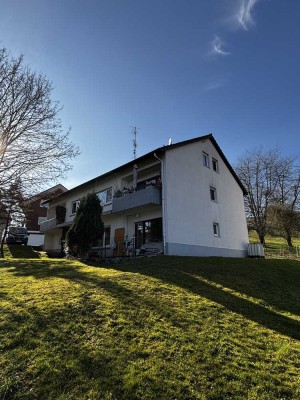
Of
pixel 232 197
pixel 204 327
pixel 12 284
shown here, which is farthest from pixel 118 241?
pixel 204 327

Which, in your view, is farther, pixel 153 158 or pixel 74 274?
pixel 153 158

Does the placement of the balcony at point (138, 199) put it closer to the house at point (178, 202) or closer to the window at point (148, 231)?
the house at point (178, 202)

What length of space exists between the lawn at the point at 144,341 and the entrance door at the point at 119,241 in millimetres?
11326

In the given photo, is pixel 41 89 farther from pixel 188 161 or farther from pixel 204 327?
pixel 204 327

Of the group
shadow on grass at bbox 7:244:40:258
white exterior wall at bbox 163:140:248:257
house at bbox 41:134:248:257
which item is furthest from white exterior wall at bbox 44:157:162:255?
shadow on grass at bbox 7:244:40:258

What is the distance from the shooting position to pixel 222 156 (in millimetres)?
25391

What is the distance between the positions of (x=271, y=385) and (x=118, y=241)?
18.8m

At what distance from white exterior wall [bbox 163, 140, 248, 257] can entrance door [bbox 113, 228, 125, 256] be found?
→ 5125mm

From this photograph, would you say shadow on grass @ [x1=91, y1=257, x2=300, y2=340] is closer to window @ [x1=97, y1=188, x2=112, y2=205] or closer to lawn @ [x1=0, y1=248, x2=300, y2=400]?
lawn @ [x1=0, y1=248, x2=300, y2=400]

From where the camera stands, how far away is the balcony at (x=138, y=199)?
18.3 m

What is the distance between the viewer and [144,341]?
545 centimetres

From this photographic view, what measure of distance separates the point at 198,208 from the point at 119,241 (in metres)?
7.01

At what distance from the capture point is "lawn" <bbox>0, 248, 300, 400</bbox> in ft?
13.7

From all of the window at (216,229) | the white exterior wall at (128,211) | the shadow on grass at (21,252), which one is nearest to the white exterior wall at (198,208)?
the window at (216,229)
